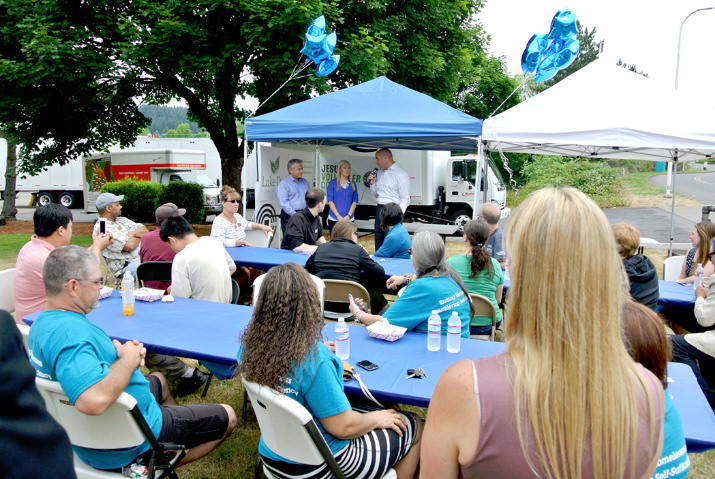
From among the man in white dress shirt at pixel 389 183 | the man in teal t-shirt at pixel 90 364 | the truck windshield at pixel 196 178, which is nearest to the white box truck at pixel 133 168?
the truck windshield at pixel 196 178

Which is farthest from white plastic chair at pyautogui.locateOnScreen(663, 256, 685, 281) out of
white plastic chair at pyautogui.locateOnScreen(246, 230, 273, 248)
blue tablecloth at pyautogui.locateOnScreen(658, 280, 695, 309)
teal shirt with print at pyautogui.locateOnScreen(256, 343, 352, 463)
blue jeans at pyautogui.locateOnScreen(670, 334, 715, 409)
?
white plastic chair at pyautogui.locateOnScreen(246, 230, 273, 248)

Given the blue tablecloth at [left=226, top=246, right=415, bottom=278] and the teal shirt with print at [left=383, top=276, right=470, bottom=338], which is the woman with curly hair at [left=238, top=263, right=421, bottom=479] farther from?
the blue tablecloth at [left=226, top=246, right=415, bottom=278]

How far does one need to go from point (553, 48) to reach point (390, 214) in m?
3.28

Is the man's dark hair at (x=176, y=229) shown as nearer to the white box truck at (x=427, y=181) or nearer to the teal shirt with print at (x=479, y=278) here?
the teal shirt with print at (x=479, y=278)

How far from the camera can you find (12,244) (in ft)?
34.0

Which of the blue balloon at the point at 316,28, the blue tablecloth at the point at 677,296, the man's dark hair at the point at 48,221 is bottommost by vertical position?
the blue tablecloth at the point at 677,296

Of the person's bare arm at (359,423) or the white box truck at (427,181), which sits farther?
the white box truck at (427,181)

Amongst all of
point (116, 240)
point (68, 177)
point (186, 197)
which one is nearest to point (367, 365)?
point (116, 240)

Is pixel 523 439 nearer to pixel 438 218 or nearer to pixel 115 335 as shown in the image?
pixel 115 335

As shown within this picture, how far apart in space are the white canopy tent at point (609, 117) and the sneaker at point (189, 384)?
4.03 metres

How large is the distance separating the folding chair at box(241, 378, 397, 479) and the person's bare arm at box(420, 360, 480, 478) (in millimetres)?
775

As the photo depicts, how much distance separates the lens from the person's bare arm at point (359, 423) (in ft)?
6.15

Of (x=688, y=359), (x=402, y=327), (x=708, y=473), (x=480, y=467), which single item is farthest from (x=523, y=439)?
(x=688, y=359)

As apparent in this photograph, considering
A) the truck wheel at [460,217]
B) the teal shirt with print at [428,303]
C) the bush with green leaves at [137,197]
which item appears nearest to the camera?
the teal shirt with print at [428,303]
